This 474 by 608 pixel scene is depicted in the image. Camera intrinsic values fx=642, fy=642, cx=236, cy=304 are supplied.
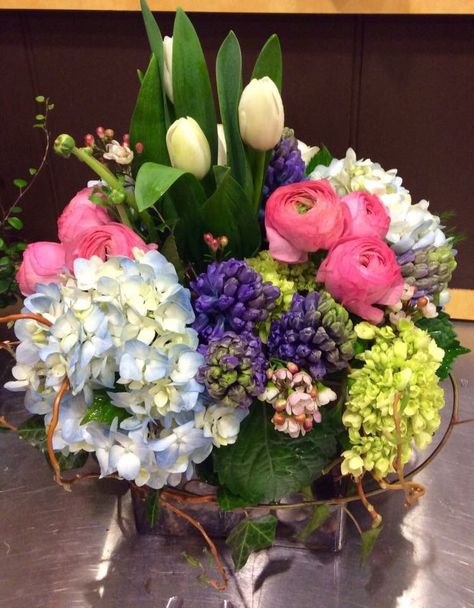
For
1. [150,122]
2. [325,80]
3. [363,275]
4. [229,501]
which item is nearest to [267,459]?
[229,501]

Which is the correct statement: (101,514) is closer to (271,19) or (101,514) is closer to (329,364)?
(329,364)

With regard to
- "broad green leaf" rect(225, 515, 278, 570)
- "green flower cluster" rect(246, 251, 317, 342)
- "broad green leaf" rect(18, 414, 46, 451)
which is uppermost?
"green flower cluster" rect(246, 251, 317, 342)

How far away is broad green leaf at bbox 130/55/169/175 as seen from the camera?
1.49ft

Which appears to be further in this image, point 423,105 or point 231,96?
point 423,105

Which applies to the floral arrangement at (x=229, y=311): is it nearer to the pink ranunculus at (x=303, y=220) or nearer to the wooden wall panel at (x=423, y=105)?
the pink ranunculus at (x=303, y=220)

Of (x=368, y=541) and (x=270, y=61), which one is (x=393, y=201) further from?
(x=368, y=541)

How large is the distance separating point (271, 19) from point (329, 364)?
66cm

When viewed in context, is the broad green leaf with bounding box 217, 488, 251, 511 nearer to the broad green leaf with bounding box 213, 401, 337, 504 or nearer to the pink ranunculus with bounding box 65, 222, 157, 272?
the broad green leaf with bounding box 213, 401, 337, 504

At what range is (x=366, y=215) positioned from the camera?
0.46 meters

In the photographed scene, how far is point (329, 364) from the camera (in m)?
0.43

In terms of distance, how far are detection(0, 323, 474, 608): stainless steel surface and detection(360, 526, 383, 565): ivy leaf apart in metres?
0.01

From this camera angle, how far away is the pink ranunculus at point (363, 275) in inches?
16.5

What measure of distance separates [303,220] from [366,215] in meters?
0.06

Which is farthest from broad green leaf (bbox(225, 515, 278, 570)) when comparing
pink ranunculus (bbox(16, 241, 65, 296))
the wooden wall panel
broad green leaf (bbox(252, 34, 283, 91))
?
the wooden wall panel
